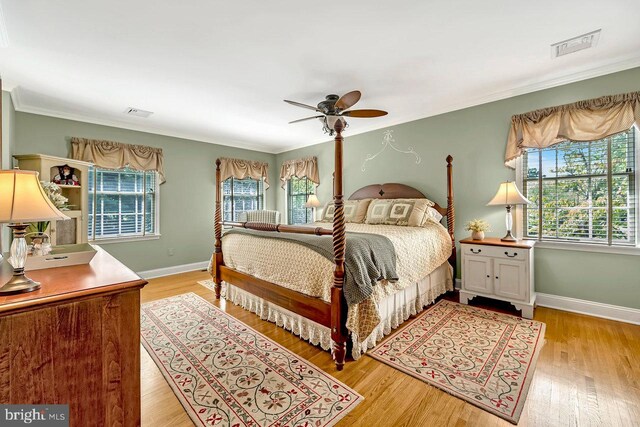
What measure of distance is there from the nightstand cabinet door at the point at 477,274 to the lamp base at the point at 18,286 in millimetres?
3645

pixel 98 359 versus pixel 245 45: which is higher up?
pixel 245 45

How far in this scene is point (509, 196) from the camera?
10.1 ft

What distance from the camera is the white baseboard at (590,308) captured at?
2.71 meters

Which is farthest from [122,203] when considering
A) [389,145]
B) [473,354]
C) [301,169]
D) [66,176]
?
[473,354]

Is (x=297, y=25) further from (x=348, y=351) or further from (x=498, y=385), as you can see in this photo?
(x=498, y=385)

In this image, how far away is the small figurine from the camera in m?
3.61

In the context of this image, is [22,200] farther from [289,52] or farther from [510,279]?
[510,279]

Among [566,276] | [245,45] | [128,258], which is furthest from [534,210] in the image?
[128,258]

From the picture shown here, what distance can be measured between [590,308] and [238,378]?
3.62 m

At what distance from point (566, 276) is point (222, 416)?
3.68 metres

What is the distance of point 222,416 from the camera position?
1.58 metres

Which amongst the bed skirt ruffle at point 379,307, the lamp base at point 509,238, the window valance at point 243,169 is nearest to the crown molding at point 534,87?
the lamp base at point 509,238

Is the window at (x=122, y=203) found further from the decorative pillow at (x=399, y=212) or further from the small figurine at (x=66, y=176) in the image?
the decorative pillow at (x=399, y=212)

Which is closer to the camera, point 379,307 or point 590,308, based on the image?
point 379,307
